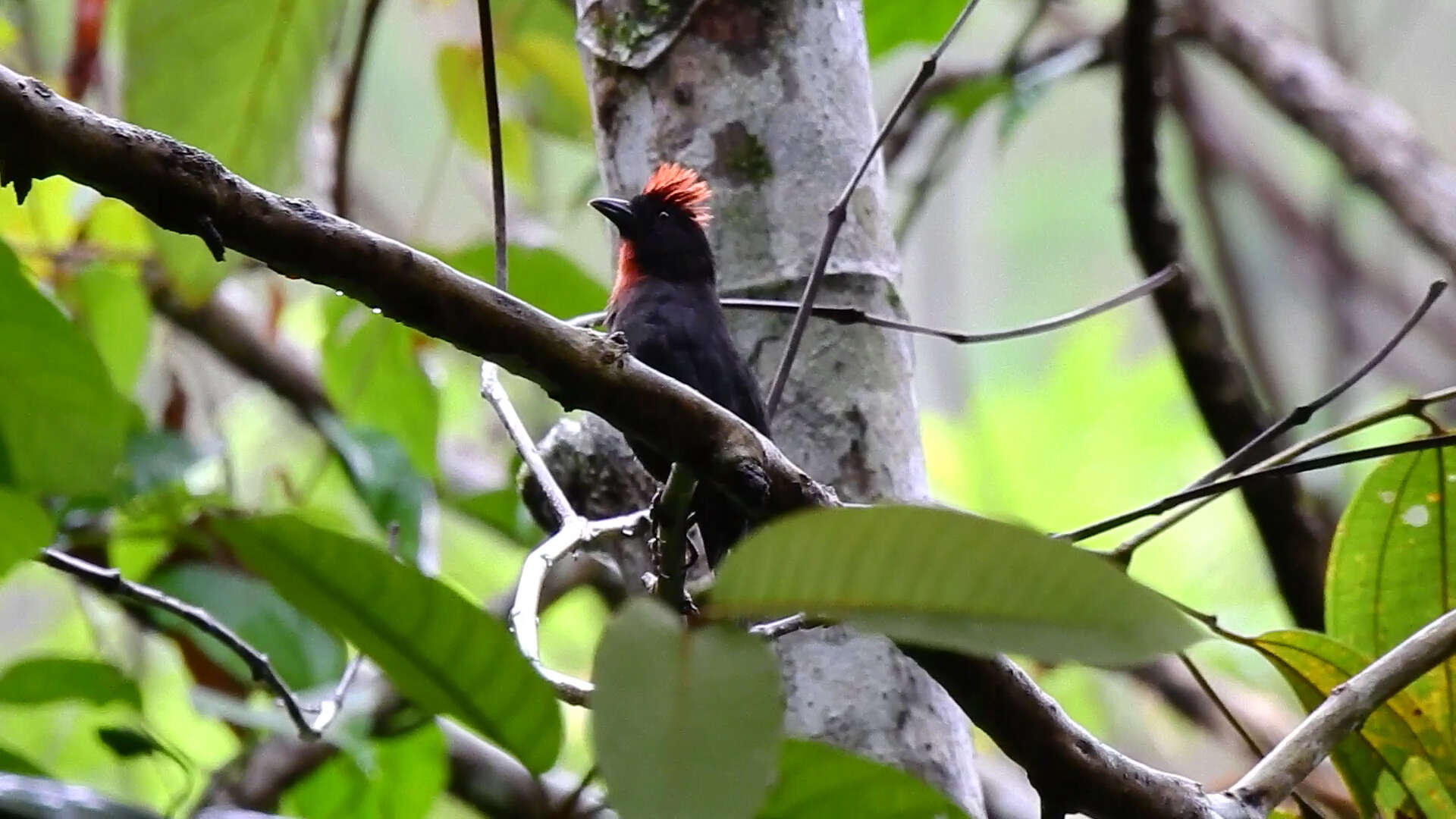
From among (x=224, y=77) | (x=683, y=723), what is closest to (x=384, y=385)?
(x=224, y=77)

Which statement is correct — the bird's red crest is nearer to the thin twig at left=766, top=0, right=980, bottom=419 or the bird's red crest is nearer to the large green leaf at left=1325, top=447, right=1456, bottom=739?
the thin twig at left=766, top=0, right=980, bottom=419

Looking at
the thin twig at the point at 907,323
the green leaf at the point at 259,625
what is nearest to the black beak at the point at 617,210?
the thin twig at the point at 907,323

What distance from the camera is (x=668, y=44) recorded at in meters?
1.61

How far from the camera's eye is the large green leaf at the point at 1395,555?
138 cm

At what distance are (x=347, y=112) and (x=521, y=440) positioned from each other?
122cm

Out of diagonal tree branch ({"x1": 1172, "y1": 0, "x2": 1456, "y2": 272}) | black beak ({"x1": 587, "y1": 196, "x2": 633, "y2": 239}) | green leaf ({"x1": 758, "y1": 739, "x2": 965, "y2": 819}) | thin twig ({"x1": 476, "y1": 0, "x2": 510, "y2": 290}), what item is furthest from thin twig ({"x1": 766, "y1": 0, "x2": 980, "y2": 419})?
diagonal tree branch ({"x1": 1172, "y1": 0, "x2": 1456, "y2": 272})

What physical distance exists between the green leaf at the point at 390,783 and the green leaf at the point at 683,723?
1.29 m

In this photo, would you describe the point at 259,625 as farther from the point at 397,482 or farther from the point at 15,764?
the point at 15,764

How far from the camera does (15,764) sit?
4.49ft

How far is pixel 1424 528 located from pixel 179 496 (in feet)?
5.36

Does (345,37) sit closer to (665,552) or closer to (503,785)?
(503,785)

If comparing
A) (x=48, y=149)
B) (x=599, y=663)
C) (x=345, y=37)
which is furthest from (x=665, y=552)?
(x=345, y=37)

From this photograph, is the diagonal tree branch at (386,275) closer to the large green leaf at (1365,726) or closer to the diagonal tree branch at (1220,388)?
the large green leaf at (1365,726)

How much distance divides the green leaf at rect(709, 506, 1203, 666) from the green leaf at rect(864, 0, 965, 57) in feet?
4.41
